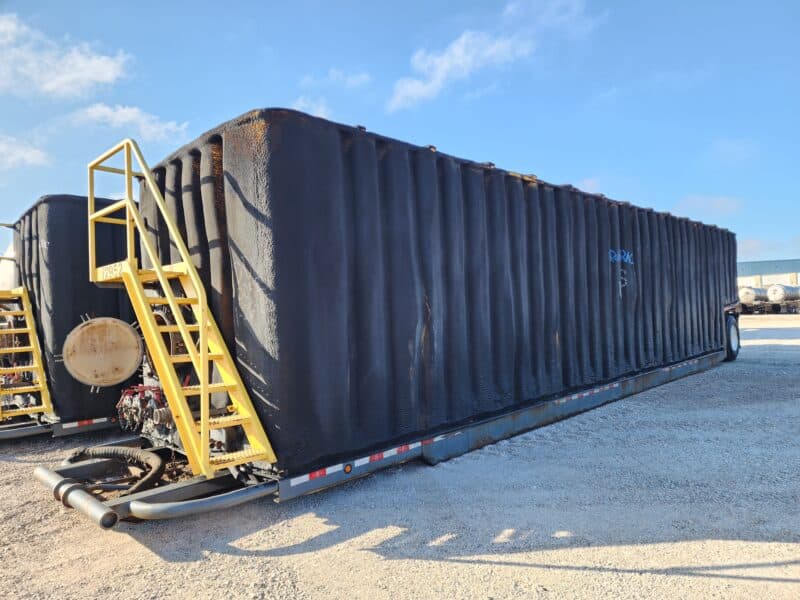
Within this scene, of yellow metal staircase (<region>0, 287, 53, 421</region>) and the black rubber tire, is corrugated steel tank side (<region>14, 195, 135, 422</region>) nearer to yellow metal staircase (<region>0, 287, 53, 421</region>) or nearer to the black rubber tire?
Answer: yellow metal staircase (<region>0, 287, 53, 421</region>)

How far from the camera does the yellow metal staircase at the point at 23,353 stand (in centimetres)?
770

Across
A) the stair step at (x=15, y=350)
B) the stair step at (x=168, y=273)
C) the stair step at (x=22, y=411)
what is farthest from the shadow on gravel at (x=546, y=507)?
the stair step at (x=15, y=350)

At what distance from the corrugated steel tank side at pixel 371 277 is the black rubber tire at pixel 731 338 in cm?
791

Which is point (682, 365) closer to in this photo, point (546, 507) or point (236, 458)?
point (546, 507)

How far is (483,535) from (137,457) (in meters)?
3.44

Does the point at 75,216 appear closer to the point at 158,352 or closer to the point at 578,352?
the point at 158,352

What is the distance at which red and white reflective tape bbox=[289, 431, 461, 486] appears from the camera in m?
4.62

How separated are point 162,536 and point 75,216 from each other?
554 centimetres

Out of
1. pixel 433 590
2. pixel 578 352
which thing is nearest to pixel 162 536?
pixel 433 590

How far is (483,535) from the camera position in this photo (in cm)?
417

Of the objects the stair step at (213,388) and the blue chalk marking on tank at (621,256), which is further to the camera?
the blue chalk marking on tank at (621,256)

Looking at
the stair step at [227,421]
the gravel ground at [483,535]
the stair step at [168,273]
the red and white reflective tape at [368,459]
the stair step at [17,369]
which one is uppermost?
the stair step at [168,273]

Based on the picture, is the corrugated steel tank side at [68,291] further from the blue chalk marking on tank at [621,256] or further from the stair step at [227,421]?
the blue chalk marking on tank at [621,256]

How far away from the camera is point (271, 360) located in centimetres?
457
